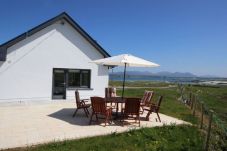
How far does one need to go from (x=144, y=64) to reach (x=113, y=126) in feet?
9.70

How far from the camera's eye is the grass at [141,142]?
7355 mm

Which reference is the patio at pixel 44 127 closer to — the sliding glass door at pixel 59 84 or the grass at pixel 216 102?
the sliding glass door at pixel 59 84

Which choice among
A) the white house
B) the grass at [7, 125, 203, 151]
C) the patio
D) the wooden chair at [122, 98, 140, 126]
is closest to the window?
the white house

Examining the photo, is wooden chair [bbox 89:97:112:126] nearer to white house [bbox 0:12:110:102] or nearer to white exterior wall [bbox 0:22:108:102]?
white exterior wall [bbox 0:22:108:102]

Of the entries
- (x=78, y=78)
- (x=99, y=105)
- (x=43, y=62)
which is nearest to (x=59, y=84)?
(x=78, y=78)

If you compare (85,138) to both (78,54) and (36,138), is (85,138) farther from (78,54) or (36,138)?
(78,54)

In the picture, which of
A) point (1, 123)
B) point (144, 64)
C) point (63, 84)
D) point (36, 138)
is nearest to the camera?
point (36, 138)

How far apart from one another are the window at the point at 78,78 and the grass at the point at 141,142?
8.78 metres

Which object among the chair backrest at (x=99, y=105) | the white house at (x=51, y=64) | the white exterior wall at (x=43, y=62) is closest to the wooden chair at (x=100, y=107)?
the chair backrest at (x=99, y=105)

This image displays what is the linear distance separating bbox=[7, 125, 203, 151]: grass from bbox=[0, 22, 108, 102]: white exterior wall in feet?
19.0

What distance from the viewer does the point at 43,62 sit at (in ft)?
52.0

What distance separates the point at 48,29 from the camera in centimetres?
1619

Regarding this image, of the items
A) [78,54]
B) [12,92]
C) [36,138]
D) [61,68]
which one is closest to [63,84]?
[61,68]

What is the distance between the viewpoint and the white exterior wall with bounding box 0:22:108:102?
48.5ft
